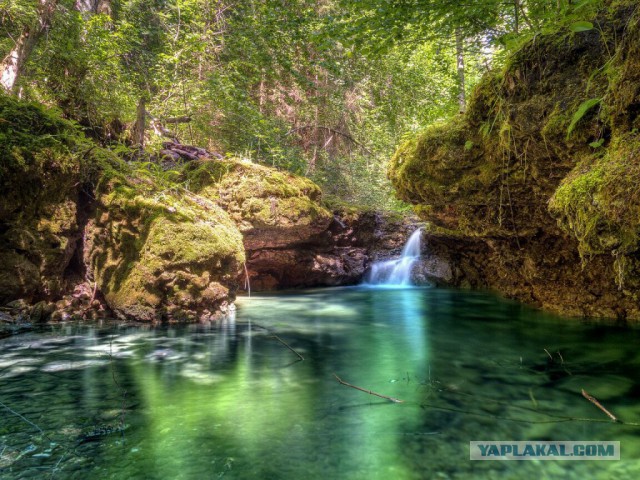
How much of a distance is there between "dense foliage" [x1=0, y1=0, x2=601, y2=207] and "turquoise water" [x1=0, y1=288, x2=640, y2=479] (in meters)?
2.84

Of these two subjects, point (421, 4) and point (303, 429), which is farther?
point (421, 4)

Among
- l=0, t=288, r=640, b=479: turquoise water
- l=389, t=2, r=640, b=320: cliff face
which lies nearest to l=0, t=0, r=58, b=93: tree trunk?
l=0, t=288, r=640, b=479: turquoise water

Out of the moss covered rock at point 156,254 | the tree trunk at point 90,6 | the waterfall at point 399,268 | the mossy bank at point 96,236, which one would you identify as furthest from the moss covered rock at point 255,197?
the tree trunk at point 90,6

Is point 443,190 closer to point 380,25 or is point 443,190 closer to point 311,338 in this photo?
point 380,25

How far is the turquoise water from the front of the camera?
214 cm

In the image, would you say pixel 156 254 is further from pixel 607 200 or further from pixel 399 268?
pixel 399 268

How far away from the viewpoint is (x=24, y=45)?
6.88m

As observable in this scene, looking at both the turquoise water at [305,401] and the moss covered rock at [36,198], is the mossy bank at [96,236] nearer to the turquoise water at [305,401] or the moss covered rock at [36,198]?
the moss covered rock at [36,198]

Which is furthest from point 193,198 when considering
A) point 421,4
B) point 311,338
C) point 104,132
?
point 421,4

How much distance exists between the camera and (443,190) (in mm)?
6102

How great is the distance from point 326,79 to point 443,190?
10157mm

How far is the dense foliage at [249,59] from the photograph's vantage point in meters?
5.77

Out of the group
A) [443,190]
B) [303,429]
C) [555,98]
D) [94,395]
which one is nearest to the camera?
[303,429]

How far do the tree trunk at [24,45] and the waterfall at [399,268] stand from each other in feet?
33.1
